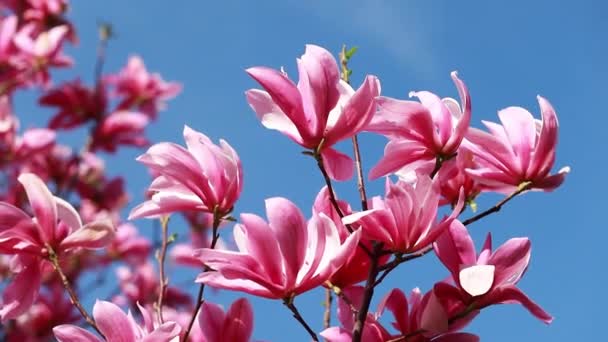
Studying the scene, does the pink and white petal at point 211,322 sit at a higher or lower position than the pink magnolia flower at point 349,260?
lower

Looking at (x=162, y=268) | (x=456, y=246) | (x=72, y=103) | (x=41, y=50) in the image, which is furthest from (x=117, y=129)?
(x=456, y=246)

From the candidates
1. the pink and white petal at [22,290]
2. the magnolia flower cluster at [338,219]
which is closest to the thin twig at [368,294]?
the magnolia flower cluster at [338,219]

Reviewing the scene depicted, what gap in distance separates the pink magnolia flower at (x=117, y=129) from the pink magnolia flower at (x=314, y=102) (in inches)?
105

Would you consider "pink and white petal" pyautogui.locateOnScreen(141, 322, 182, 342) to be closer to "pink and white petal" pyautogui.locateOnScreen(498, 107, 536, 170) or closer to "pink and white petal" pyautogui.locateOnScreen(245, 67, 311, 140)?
"pink and white petal" pyautogui.locateOnScreen(245, 67, 311, 140)

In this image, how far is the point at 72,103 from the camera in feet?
11.5

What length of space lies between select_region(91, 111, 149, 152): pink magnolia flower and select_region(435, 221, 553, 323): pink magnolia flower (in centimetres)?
276

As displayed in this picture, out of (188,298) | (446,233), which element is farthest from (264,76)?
(188,298)

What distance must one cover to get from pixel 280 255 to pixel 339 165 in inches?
6.6

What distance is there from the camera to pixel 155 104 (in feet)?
12.5

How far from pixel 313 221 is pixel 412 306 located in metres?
0.20

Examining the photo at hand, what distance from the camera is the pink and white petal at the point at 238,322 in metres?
0.94

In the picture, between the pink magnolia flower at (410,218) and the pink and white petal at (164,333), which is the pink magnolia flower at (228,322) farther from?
the pink magnolia flower at (410,218)

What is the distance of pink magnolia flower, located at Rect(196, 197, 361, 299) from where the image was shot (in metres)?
0.83

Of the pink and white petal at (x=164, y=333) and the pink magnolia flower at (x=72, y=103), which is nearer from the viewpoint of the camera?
the pink and white petal at (x=164, y=333)
